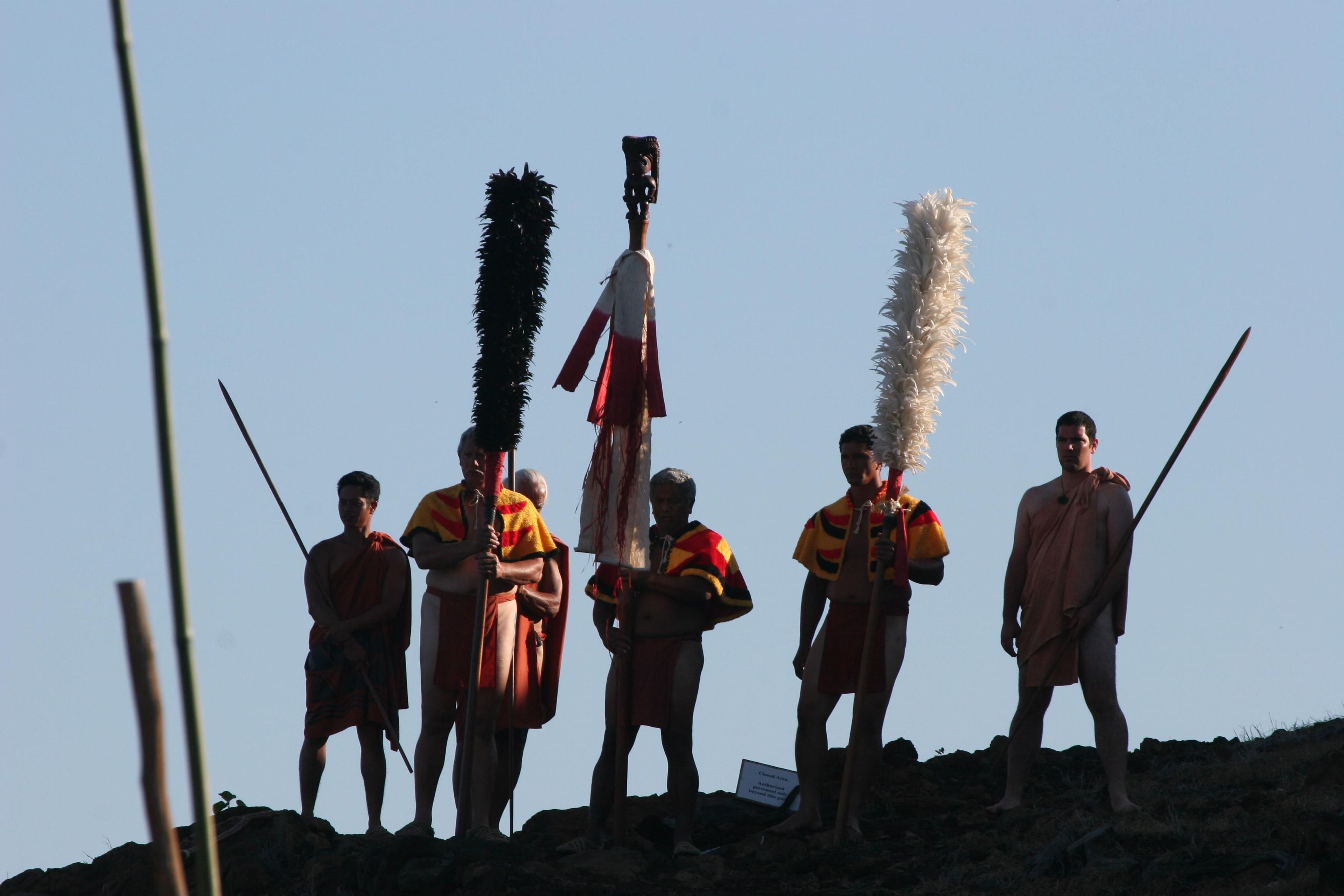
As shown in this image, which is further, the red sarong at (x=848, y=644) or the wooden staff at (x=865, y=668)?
the red sarong at (x=848, y=644)

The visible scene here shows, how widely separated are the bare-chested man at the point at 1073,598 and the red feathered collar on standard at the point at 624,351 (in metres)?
1.92

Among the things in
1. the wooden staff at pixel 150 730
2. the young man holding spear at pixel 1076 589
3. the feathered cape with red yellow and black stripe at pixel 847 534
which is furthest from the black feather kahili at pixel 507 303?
the wooden staff at pixel 150 730

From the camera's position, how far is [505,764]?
30.4 ft

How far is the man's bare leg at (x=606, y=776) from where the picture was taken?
858 cm

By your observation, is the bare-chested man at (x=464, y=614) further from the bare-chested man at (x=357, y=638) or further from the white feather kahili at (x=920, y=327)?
the white feather kahili at (x=920, y=327)

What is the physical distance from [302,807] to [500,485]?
195 centimetres

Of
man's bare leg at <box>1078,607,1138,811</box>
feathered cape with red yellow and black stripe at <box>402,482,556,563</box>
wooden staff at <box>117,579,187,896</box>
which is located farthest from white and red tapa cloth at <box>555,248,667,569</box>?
wooden staff at <box>117,579,187,896</box>

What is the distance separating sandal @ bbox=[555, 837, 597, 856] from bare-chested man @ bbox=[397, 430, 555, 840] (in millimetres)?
342

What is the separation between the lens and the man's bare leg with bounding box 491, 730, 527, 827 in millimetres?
8961

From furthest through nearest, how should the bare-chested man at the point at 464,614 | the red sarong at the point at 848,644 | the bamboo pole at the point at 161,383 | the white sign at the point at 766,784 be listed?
1. the white sign at the point at 766,784
2. the red sarong at the point at 848,644
3. the bare-chested man at the point at 464,614
4. the bamboo pole at the point at 161,383

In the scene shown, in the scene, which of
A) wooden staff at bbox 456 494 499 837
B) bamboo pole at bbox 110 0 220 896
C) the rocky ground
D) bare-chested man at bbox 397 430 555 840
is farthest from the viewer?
bare-chested man at bbox 397 430 555 840

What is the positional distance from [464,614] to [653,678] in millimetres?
1010

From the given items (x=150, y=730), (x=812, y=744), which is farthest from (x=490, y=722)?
(x=150, y=730)

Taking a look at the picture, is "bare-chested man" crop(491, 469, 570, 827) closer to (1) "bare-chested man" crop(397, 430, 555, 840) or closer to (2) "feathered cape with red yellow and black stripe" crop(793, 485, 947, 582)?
(1) "bare-chested man" crop(397, 430, 555, 840)
